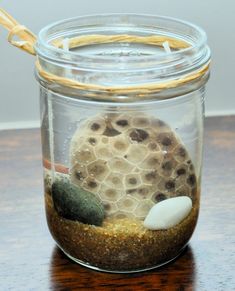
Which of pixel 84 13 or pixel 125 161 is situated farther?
pixel 84 13

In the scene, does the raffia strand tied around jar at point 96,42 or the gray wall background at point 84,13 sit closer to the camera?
the raffia strand tied around jar at point 96,42

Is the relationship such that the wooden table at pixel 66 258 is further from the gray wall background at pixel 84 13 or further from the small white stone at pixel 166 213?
the gray wall background at pixel 84 13

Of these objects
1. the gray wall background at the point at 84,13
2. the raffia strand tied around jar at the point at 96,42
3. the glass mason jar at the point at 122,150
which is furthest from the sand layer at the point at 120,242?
the gray wall background at the point at 84,13

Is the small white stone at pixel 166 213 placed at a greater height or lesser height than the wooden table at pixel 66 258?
greater

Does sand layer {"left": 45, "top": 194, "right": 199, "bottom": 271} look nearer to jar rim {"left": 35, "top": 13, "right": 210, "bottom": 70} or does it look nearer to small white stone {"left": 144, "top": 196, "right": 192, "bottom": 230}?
small white stone {"left": 144, "top": 196, "right": 192, "bottom": 230}

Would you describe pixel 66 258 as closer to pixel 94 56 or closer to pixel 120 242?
pixel 120 242

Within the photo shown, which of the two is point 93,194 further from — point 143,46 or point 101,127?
point 143,46

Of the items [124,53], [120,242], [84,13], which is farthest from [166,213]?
[84,13]

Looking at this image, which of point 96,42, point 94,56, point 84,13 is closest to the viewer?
point 94,56

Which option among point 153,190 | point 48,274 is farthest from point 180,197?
point 48,274
